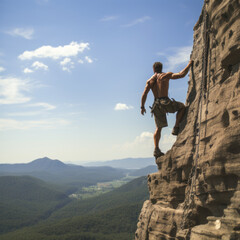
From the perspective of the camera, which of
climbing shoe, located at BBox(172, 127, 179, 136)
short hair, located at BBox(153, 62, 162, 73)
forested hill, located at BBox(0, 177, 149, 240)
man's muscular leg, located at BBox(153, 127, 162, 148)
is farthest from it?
forested hill, located at BBox(0, 177, 149, 240)

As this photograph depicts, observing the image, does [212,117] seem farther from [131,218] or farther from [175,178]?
[131,218]

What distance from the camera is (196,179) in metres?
8.24

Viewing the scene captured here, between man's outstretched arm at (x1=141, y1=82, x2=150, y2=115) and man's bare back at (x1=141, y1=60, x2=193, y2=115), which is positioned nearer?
man's bare back at (x1=141, y1=60, x2=193, y2=115)

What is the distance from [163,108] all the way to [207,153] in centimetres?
296

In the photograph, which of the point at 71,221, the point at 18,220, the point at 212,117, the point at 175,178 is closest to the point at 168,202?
the point at 175,178

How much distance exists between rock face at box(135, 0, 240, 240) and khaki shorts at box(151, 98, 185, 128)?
0.55 m

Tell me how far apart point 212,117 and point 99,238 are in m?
120

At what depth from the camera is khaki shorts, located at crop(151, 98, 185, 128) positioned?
32.6ft

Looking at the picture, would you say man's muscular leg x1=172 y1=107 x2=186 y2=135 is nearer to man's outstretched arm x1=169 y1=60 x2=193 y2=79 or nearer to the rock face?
the rock face

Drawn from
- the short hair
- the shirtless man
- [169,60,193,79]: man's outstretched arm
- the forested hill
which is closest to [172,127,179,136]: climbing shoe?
the shirtless man

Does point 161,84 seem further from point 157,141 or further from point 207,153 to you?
point 207,153

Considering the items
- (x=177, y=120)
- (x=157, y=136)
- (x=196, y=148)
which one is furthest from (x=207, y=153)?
(x=157, y=136)

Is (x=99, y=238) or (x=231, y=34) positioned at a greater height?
(x=231, y=34)

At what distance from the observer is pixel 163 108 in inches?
398
